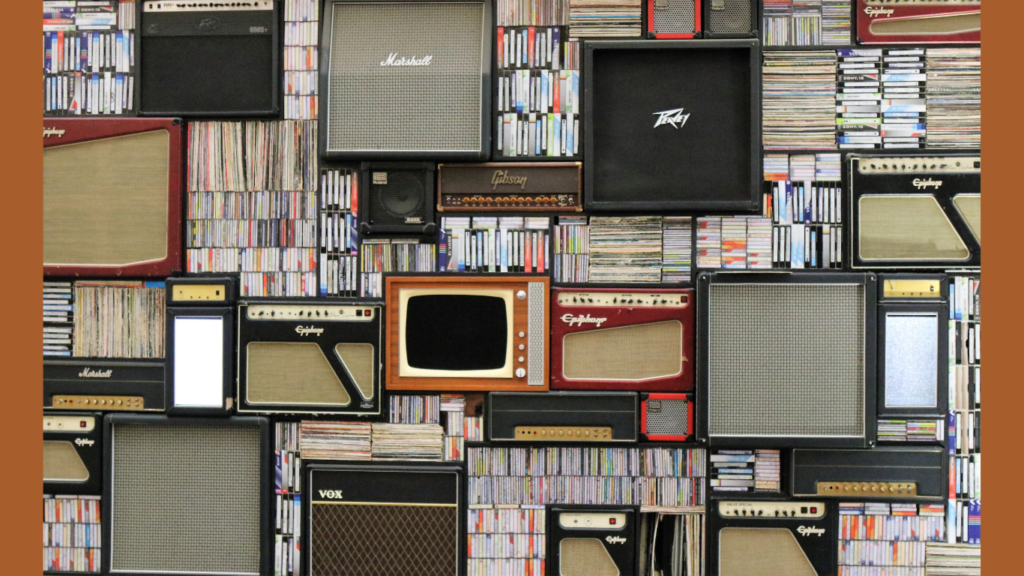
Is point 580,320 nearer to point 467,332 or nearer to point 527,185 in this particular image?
point 467,332

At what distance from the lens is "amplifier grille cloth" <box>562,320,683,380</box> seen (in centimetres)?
328

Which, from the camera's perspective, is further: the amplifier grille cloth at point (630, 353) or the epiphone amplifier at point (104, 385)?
the epiphone amplifier at point (104, 385)

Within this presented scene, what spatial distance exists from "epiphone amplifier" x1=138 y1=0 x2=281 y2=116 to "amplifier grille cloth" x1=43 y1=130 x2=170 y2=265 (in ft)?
0.68

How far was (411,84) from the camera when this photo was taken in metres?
3.27

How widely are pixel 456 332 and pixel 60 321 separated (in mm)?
1855

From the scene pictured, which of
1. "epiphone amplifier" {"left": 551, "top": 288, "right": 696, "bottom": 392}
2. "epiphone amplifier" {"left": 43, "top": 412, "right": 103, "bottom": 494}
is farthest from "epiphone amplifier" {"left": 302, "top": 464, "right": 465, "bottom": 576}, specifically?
"epiphone amplifier" {"left": 43, "top": 412, "right": 103, "bottom": 494}

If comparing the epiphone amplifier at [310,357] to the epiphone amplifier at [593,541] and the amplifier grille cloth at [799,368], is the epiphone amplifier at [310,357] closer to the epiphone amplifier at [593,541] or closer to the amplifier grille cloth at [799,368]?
the epiphone amplifier at [593,541]

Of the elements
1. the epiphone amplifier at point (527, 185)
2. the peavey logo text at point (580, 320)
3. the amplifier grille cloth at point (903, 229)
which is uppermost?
the epiphone amplifier at point (527, 185)

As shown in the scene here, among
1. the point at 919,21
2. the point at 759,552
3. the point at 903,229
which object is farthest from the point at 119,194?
the point at 919,21

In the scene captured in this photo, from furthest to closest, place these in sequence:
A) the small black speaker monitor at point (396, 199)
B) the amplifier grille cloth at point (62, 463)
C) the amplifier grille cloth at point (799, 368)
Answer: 1. the amplifier grille cloth at point (62, 463)
2. the small black speaker monitor at point (396, 199)
3. the amplifier grille cloth at point (799, 368)

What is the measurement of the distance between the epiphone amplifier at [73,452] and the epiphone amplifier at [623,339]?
2.12 metres

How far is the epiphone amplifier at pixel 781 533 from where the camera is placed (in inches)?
130

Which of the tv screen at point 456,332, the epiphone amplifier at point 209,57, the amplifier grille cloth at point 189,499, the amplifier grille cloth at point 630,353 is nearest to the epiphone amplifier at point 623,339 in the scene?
the amplifier grille cloth at point 630,353

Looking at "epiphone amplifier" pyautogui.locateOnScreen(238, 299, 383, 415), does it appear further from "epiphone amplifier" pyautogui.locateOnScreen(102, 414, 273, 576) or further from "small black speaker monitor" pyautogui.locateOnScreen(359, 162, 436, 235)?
"small black speaker monitor" pyautogui.locateOnScreen(359, 162, 436, 235)
